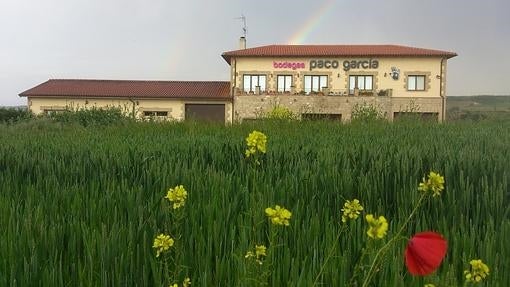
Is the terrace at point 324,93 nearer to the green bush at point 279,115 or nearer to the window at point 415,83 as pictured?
the window at point 415,83

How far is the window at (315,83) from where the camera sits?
3369 cm

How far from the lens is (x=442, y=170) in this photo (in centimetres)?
329

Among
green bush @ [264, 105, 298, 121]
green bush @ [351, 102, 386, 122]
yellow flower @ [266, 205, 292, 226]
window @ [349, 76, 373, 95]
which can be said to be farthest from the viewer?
window @ [349, 76, 373, 95]

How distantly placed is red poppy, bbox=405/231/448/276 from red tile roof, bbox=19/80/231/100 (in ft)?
108

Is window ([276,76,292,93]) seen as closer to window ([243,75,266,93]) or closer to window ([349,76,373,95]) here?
window ([243,75,266,93])

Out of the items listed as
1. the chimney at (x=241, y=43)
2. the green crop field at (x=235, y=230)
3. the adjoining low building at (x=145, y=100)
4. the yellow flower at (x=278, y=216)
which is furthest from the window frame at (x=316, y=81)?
the yellow flower at (x=278, y=216)

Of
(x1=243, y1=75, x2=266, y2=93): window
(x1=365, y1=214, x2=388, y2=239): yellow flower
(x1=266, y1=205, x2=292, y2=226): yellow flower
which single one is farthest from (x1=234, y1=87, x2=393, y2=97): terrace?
(x1=365, y1=214, x2=388, y2=239): yellow flower

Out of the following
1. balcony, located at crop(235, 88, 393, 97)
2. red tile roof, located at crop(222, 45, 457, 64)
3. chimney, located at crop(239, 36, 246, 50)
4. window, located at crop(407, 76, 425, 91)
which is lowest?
balcony, located at crop(235, 88, 393, 97)

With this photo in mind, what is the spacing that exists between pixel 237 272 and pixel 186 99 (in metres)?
33.3

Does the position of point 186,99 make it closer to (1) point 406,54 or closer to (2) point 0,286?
(1) point 406,54

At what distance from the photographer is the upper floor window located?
109ft

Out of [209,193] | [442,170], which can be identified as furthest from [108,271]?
[442,170]

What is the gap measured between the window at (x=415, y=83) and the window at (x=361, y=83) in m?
2.64

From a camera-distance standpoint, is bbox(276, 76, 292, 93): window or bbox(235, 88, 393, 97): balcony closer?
bbox(235, 88, 393, 97): balcony
